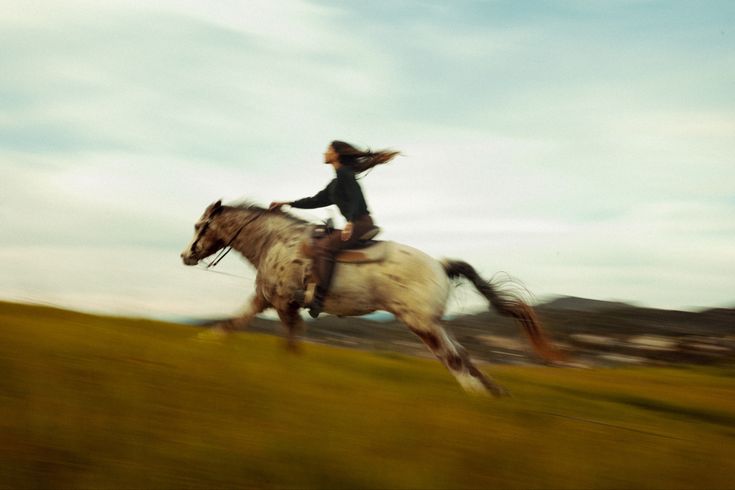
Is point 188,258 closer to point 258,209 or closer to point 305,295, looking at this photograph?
point 258,209

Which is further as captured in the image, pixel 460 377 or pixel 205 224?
pixel 205 224

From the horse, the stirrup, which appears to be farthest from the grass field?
the stirrup

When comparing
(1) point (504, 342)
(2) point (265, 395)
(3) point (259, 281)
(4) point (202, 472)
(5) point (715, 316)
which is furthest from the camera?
(5) point (715, 316)

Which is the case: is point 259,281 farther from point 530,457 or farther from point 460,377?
point 530,457

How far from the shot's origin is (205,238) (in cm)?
966

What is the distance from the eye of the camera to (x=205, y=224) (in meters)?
9.62

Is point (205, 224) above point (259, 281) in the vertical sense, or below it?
above

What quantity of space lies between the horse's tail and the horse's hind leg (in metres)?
1.16

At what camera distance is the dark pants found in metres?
8.12

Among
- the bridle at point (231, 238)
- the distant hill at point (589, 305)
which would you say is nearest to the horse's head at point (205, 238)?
the bridle at point (231, 238)

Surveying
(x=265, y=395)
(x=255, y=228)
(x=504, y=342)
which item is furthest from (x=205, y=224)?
(x=504, y=342)

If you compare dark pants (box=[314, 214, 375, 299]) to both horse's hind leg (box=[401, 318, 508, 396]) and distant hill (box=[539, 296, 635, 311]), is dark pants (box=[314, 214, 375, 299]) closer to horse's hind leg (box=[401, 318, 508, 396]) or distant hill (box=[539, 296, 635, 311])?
horse's hind leg (box=[401, 318, 508, 396])

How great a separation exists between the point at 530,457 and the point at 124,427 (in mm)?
2581

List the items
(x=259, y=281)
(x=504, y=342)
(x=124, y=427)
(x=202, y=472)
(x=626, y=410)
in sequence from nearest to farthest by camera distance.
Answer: (x=202, y=472) < (x=124, y=427) < (x=626, y=410) < (x=259, y=281) < (x=504, y=342)
